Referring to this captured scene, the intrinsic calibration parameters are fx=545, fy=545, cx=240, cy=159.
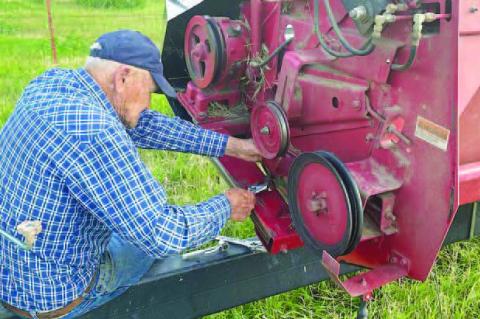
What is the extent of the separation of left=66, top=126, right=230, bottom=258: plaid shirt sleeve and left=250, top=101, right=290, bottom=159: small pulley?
658mm

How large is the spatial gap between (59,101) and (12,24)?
9920 mm

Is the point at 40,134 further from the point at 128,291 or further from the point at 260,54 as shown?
the point at 260,54

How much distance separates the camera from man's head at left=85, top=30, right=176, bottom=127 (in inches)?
79.8

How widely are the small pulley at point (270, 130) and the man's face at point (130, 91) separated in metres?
0.57

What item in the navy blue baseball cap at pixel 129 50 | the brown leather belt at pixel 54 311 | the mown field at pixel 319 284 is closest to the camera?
the navy blue baseball cap at pixel 129 50

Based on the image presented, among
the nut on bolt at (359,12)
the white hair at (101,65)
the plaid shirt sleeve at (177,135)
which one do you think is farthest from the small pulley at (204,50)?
the nut on bolt at (359,12)

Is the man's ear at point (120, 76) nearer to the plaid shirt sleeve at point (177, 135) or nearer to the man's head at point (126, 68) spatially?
the man's head at point (126, 68)

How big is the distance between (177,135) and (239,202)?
59 cm

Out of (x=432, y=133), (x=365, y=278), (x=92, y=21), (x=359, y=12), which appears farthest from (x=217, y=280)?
(x=92, y=21)

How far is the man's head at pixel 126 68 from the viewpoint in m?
2.03

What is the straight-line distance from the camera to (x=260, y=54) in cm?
294

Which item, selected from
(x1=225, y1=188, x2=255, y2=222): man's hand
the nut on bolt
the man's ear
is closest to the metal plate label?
the nut on bolt

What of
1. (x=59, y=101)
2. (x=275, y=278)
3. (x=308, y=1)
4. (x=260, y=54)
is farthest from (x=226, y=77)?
(x=59, y=101)

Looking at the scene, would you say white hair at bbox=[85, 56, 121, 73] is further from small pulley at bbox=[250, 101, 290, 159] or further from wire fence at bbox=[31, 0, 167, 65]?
wire fence at bbox=[31, 0, 167, 65]
